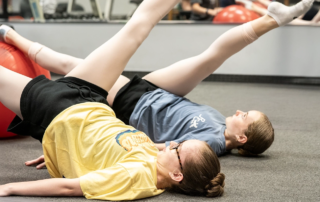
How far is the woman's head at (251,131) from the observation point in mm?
1992

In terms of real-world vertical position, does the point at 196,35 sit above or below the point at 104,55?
below

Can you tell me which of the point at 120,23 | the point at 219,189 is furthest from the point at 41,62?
the point at 120,23

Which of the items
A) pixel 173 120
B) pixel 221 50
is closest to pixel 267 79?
pixel 221 50

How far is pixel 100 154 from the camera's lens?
1.50 meters

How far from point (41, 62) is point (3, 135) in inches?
21.4

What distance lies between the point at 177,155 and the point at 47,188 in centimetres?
49

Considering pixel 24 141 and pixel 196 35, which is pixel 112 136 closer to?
pixel 24 141

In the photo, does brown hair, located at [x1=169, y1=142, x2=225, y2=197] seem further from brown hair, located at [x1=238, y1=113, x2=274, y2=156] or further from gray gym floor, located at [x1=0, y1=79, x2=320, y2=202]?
brown hair, located at [x1=238, y1=113, x2=274, y2=156]

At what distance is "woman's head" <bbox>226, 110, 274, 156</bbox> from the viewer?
6.54ft

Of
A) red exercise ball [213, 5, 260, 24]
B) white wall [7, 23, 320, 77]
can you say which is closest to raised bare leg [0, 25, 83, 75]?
white wall [7, 23, 320, 77]

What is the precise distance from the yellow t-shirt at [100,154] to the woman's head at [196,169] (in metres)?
0.08

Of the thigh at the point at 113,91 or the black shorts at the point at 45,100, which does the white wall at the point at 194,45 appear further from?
the black shorts at the point at 45,100

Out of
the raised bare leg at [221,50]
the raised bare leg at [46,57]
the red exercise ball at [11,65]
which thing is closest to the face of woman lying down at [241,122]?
the raised bare leg at [221,50]

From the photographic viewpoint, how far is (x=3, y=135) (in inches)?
93.5
